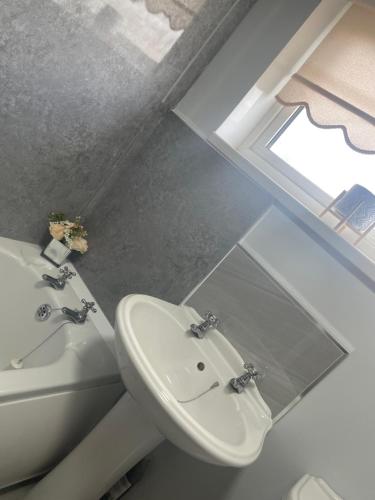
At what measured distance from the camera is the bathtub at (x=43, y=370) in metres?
1.04

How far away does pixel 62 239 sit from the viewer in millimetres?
1551

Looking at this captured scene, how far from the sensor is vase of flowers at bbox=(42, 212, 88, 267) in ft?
4.98

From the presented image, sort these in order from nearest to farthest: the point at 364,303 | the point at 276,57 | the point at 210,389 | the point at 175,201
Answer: the point at 364,303 < the point at 210,389 < the point at 276,57 < the point at 175,201

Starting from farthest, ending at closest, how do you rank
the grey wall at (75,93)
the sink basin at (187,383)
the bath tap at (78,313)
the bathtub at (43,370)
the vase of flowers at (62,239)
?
the vase of flowers at (62,239) < the bath tap at (78,313) < the grey wall at (75,93) < the bathtub at (43,370) < the sink basin at (187,383)

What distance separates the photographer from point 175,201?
1.38 metres

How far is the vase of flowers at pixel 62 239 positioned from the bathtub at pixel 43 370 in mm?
50

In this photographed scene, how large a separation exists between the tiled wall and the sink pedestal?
1.34 ft

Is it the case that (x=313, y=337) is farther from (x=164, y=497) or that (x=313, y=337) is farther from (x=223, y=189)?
(x=164, y=497)

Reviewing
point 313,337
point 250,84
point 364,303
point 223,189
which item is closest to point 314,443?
point 313,337

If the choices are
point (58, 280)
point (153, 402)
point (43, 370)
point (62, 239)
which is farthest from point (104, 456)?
point (62, 239)

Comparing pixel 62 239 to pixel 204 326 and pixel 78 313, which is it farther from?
pixel 204 326

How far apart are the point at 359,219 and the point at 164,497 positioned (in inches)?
49.6

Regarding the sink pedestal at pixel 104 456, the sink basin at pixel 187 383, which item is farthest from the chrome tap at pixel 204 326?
the sink pedestal at pixel 104 456

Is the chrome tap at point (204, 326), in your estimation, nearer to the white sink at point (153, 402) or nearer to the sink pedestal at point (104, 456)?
the white sink at point (153, 402)
